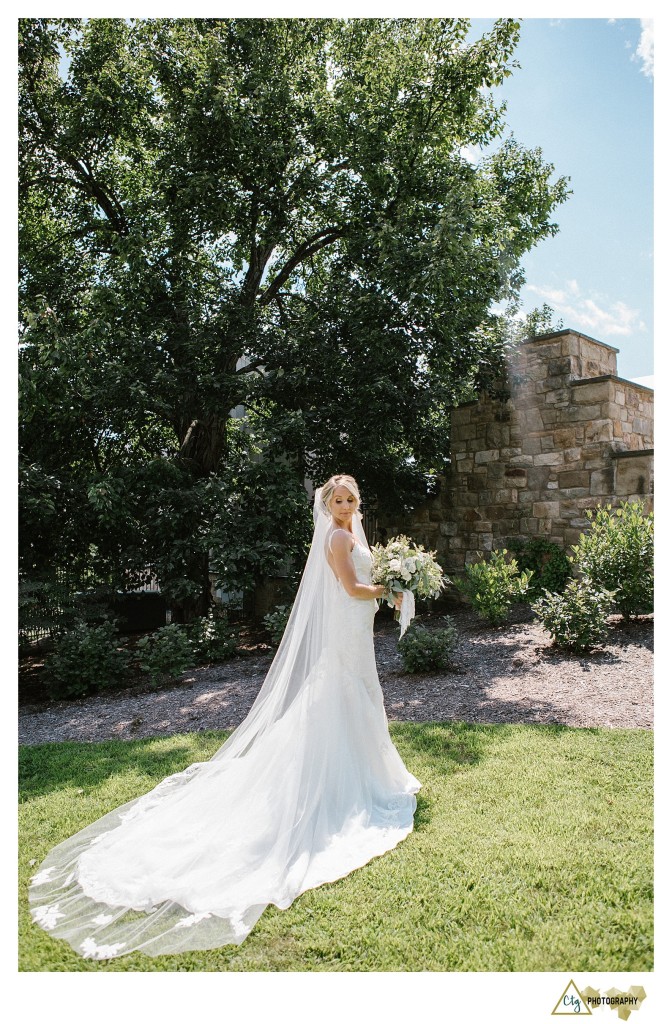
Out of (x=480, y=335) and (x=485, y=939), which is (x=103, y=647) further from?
(x=480, y=335)

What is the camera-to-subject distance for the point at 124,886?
273cm

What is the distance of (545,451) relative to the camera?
8.31 metres

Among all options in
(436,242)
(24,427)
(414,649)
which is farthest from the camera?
(24,427)

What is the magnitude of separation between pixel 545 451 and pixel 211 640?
4951 millimetres

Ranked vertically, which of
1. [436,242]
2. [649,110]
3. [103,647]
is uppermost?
[436,242]

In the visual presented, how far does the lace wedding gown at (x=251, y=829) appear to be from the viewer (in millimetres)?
2566

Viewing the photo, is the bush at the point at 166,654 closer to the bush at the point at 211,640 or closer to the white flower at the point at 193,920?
the bush at the point at 211,640

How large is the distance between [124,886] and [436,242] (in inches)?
241

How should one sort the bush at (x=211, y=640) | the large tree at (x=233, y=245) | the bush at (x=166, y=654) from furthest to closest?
the bush at (x=211, y=640), the large tree at (x=233, y=245), the bush at (x=166, y=654)

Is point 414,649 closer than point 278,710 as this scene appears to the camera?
No

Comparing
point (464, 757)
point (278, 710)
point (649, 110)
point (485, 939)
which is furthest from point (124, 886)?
point (649, 110)

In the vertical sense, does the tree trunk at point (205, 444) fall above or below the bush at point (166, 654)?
above

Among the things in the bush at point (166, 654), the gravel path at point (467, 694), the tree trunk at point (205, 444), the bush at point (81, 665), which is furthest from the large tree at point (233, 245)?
the gravel path at point (467, 694)
